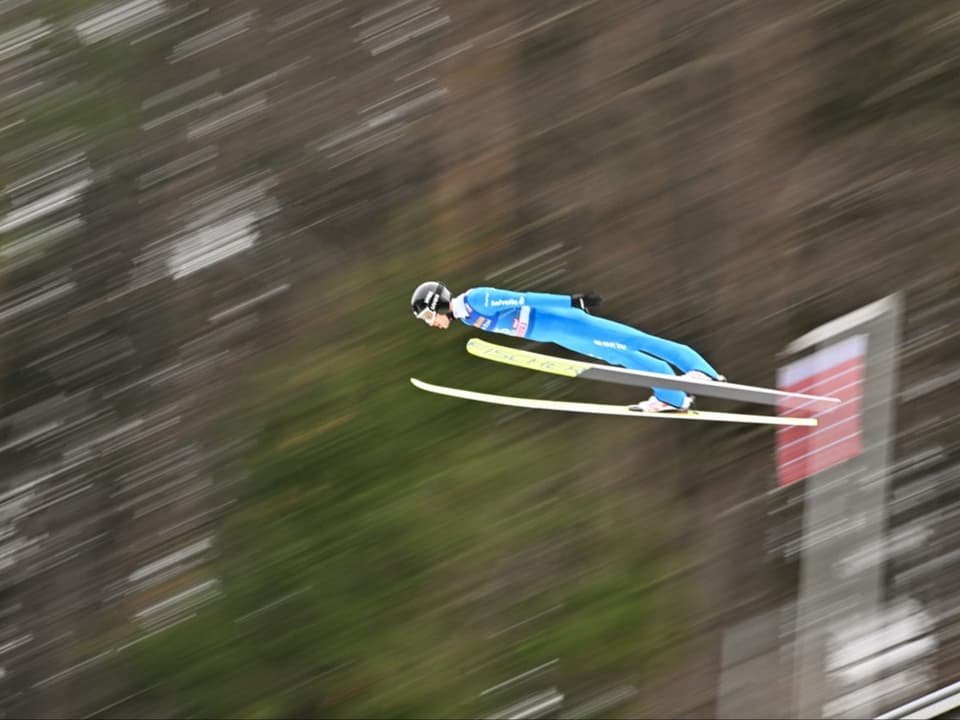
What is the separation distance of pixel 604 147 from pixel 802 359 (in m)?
2.60

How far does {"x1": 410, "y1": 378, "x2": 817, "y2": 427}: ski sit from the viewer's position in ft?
28.7

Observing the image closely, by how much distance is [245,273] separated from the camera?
9797mm

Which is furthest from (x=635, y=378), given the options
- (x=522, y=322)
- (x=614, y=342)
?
(x=522, y=322)

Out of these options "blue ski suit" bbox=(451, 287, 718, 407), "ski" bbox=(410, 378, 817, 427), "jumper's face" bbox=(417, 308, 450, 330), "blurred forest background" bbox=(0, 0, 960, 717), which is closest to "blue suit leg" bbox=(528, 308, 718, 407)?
"blue ski suit" bbox=(451, 287, 718, 407)

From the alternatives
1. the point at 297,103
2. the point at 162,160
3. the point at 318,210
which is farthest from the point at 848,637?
the point at 162,160

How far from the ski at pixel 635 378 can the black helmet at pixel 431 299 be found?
1.72 ft

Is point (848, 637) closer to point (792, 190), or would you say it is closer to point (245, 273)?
point (792, 190)

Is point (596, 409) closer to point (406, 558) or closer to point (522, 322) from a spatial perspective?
point (522, 322)

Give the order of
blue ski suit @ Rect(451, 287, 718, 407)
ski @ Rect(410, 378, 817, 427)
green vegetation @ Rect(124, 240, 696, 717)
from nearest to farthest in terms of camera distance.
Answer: blue ski suit @ Rect(451, 287, 718, 407)
ski @ Rect(410, 378, 817, 427)
green vegetation @ Rect(124, 240, 696, 717)

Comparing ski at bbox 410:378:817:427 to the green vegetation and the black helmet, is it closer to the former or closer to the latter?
the green vegetation

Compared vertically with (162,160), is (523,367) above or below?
below

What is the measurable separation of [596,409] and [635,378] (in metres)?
0.54

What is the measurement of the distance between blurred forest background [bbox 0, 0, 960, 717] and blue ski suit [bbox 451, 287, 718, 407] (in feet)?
2.08

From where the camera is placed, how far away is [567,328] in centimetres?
848
